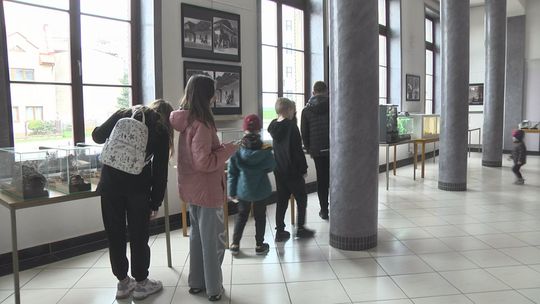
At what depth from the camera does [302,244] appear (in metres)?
4.33

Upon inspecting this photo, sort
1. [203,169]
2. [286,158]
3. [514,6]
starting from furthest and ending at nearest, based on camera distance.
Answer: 1. [514,6]
2. [286,158]
3. [203,169]

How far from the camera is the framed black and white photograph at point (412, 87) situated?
32.9ft

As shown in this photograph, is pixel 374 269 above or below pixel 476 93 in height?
below

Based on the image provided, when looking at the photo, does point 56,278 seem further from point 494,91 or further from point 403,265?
point 494,91

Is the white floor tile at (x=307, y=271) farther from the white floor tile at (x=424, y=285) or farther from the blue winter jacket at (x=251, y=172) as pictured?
the blue winter jacket at (x=251, y=172)

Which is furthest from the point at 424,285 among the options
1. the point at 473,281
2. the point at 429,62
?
the point at 429,62

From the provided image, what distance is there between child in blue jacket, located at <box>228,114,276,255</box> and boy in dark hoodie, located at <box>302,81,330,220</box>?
4.06ft

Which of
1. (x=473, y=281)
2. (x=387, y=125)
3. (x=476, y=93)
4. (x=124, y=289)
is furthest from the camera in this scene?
(x=476, y=93)

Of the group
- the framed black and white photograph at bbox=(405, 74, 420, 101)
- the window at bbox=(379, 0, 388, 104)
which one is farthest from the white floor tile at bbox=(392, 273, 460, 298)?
the framed black and white photograph at bbox=(405, 74, 420, 101)

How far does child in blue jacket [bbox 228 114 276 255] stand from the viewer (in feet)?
12.5

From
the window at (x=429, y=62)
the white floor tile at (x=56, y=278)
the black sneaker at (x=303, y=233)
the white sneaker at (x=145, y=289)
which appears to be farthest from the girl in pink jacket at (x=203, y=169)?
the window at (x=429, y=62)

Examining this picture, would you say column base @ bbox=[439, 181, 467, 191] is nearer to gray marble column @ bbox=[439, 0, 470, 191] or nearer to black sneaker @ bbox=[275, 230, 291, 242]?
gray marble column @ bbox=[439, 0, 470, 191]

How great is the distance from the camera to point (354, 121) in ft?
Answer: 13.1

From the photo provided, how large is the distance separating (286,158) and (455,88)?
11.9 feet
